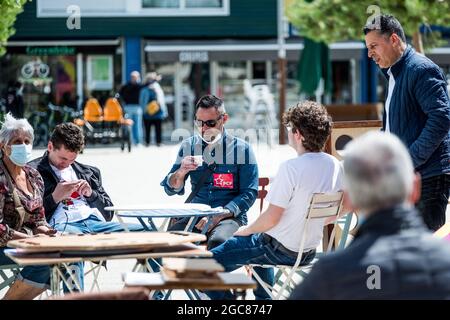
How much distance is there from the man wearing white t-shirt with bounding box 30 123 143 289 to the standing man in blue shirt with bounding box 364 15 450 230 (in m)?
1.96

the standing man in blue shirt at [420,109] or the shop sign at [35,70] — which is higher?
the shop sign at [35,70]

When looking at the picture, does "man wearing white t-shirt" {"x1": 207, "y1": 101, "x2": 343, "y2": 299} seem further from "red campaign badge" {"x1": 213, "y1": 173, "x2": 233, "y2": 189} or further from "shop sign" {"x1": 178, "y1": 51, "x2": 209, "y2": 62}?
"shop sign" {"x1": 178, "y1": 51, "x2": 209, "y2": 62}

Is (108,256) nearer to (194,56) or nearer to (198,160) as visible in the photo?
(198,160)

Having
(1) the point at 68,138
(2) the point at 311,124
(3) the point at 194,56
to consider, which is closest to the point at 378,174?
(2) the point at 311,124

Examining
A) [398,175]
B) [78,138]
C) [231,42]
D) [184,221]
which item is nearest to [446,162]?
[184,221]

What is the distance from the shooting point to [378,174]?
3514mm

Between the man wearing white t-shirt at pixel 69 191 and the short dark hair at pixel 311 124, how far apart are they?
145 centimetres

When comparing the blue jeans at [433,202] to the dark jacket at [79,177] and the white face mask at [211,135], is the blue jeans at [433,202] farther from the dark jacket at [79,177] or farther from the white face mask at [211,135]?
the dark jacket at [79,177]

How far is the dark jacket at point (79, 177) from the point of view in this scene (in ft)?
24.4

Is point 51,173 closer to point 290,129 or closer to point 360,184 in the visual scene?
point 290,129

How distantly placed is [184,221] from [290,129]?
134 centimetres

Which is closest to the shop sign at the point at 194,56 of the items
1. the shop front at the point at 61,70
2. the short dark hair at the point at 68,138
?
the shop front at the point at 61,70
